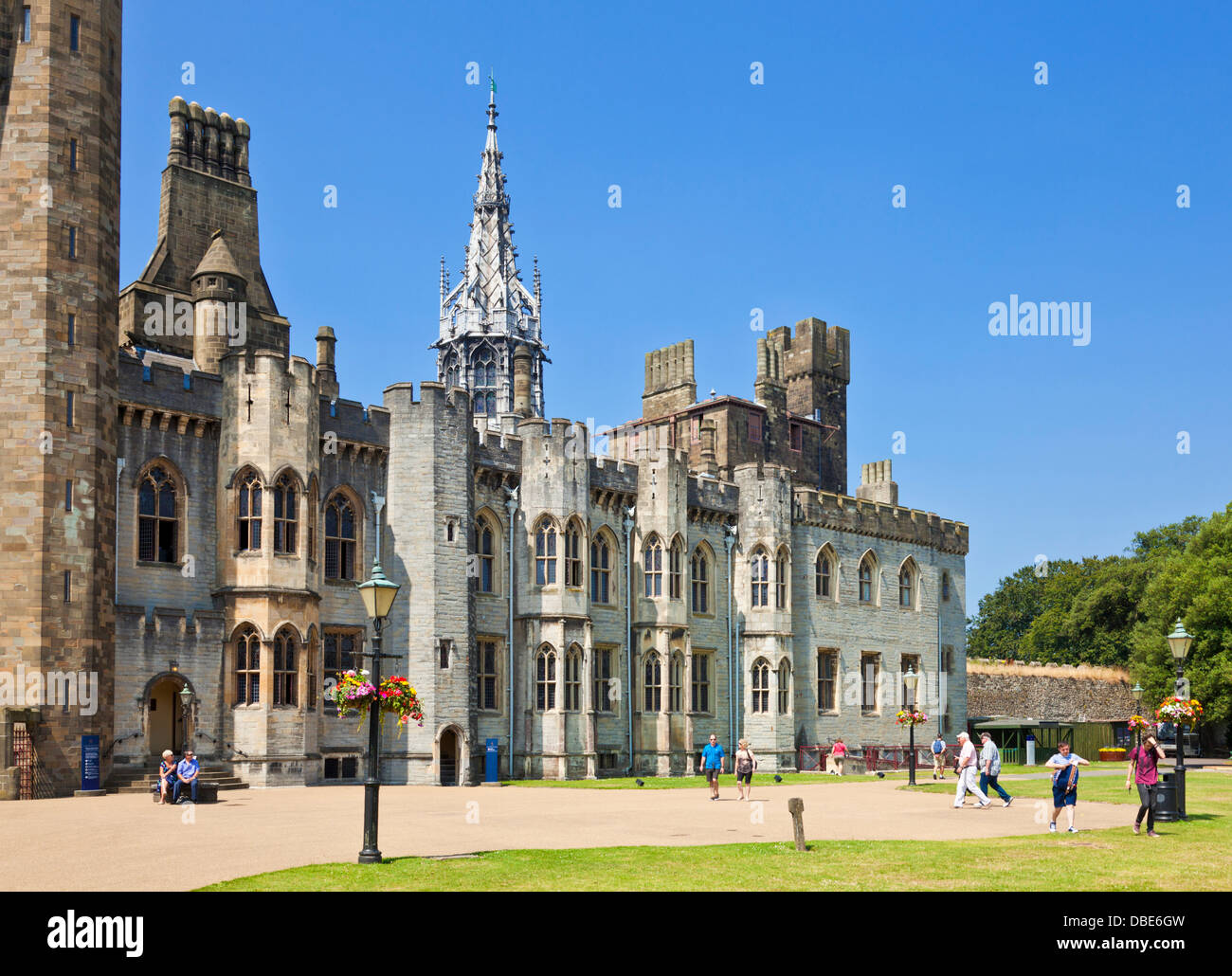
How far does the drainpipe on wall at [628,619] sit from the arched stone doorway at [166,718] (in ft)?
50.9

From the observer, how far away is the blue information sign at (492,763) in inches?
1513

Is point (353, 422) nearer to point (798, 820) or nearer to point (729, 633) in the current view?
point (729, 633)

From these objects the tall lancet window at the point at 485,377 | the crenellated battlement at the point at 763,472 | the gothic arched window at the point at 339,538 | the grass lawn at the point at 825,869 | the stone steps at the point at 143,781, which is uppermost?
the tall lancet window at the point at 485,377

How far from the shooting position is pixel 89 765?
2917cm

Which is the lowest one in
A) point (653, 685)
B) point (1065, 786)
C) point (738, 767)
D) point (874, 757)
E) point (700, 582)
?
point (874, 757)

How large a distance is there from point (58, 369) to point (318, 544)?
8492 mm

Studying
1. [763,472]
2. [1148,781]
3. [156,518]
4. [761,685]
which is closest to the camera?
[1148,781]

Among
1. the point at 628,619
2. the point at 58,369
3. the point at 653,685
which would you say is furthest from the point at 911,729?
the point at 58,369

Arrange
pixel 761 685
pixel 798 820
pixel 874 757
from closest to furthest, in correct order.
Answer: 1. pixel 798 820
2. pixel 761 685
3. pixel 874 757

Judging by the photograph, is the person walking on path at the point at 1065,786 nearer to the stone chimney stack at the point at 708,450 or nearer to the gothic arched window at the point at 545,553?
the gothic arched window at the point at 545,553

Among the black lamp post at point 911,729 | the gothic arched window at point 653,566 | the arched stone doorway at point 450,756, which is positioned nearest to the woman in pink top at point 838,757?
the black lamp post at point 911,729

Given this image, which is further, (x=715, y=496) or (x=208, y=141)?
(x=715, y=496)
